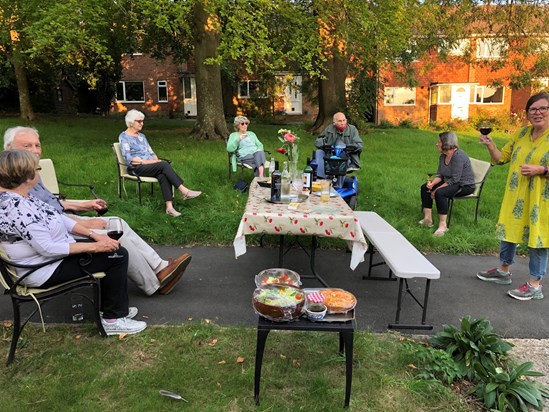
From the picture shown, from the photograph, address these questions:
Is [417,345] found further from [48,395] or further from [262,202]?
[48,395]

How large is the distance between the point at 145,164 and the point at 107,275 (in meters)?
3.22

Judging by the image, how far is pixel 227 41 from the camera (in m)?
9.45

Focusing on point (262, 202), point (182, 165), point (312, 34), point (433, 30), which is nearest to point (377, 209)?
point (262, 202)

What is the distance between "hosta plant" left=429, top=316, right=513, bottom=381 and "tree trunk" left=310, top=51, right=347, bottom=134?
1396cm

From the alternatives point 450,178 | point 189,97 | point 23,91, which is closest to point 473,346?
point 450,178

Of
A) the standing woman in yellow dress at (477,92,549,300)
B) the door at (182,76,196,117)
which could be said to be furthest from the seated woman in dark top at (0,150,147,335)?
the door at (182,76,196,117)

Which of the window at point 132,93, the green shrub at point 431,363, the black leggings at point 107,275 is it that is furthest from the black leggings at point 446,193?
the window at point 132,93

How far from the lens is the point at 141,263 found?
3.63 metres

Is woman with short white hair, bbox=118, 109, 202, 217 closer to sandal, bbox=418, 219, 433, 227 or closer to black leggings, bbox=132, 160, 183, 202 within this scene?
black leggings, bbox=132, 160, 183, 202

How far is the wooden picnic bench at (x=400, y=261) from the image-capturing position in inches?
127

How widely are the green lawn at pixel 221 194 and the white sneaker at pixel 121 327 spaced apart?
7.04 ft

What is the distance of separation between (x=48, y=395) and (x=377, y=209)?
→ 4.97 m

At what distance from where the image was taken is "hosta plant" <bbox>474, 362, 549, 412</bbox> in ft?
8.23

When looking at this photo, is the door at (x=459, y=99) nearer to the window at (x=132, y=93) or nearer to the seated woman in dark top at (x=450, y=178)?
the window at (x=132, y=93)
